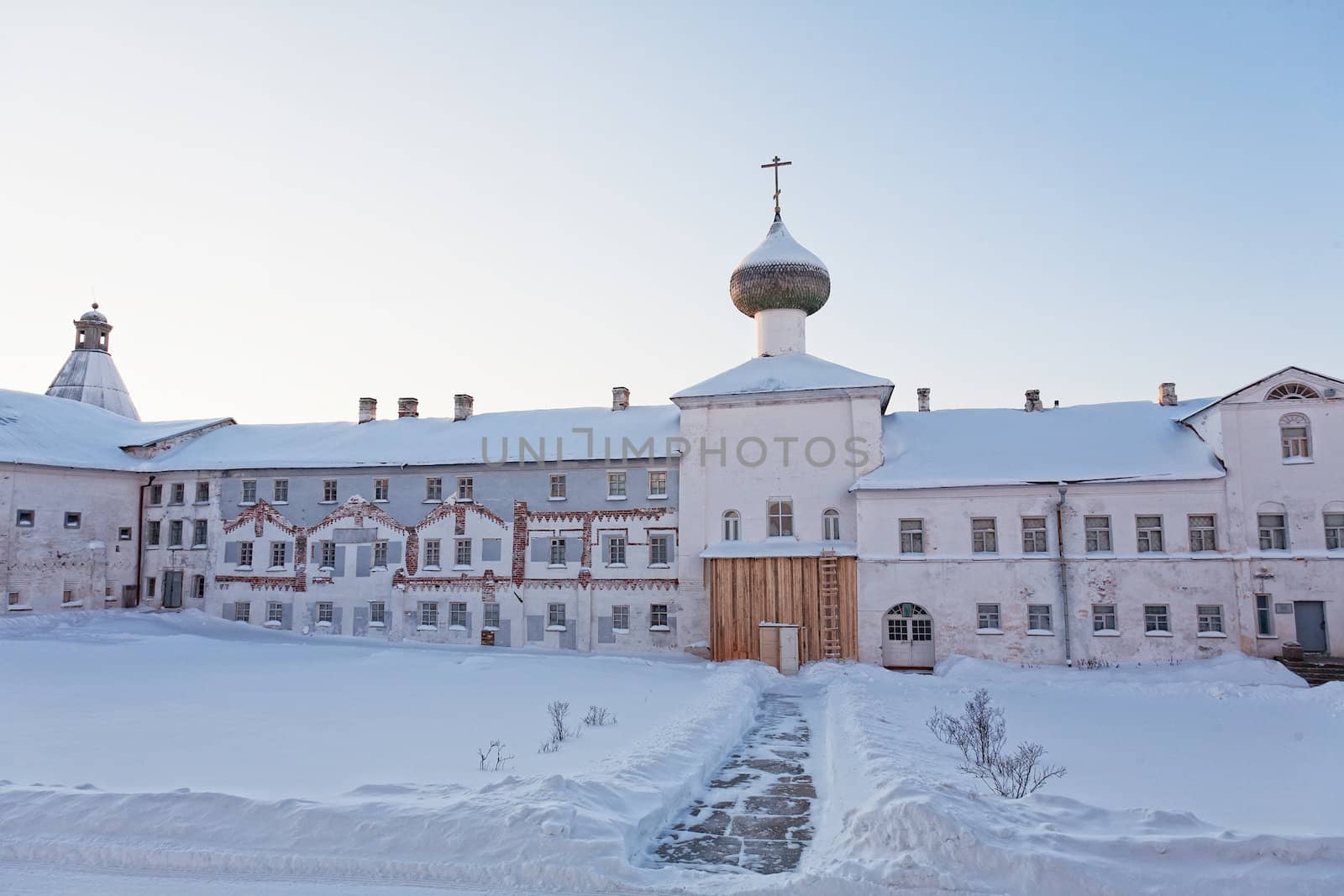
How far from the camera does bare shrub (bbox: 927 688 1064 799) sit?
9922mm

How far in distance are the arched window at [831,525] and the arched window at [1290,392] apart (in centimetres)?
1259

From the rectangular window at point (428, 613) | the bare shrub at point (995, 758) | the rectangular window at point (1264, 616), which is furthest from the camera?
the rectangular window at point (428, 613)

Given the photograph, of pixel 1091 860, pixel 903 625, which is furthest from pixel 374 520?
pixel 1091 860

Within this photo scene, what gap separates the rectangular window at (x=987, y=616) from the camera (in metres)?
25.2

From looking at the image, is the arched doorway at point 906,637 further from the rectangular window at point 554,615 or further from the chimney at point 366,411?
the chimney at point 366,411

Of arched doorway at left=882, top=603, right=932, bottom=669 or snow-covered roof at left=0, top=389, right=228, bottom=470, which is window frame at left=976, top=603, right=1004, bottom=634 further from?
snow-covered roof at left=0, top=389, right=228, bottom=470

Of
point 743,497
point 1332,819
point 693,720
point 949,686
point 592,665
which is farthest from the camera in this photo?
point 743,497

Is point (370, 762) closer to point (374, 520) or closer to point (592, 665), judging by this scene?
point (592, 665)

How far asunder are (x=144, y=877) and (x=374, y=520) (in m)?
25.8

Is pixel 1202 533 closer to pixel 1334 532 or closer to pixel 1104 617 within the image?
pixel 1334 532

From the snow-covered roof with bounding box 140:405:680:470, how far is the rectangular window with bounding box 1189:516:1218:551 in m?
16.3

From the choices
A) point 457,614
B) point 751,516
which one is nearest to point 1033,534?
point 751,516

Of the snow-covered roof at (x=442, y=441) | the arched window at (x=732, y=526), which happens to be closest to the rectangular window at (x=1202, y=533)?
the arched window at (x=732, y=526)

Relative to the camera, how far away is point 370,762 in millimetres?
Answer: 11188
